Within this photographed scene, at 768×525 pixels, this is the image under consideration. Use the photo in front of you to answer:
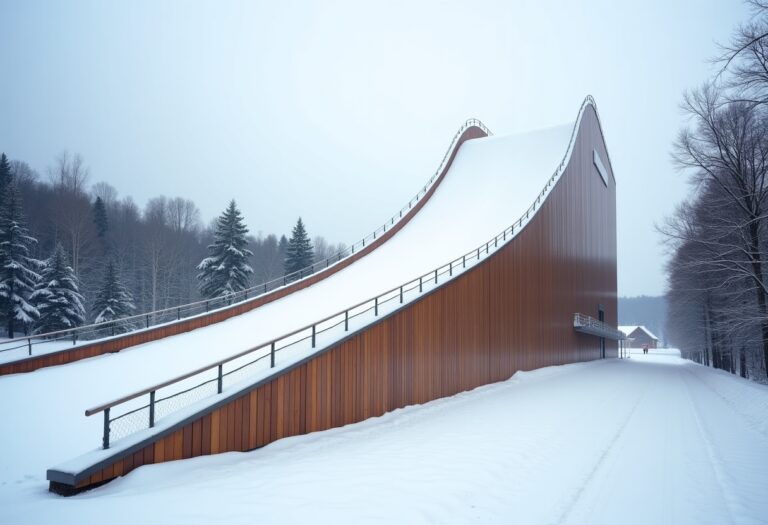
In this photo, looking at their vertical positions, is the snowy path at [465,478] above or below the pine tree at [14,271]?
below

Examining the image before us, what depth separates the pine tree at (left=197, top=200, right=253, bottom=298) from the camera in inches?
Result: 1245

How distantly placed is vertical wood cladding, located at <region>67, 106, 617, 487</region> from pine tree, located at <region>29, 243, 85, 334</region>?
22160mm

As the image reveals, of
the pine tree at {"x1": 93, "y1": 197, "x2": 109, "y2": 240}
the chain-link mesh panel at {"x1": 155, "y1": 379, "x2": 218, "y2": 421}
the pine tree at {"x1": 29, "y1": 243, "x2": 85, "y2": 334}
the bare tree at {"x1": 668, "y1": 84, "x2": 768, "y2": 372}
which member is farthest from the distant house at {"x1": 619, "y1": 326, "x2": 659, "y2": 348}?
the chain-link mesh panel at {"x1": 155, "y1": 379, "x2": 218, "y2": 421}

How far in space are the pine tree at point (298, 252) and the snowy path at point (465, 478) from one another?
30.2 meters

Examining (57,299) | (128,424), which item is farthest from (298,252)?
(128,424)

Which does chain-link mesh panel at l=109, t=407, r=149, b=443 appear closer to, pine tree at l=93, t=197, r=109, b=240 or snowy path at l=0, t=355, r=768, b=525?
snowy path at l=0, t=355, r=768, b=525

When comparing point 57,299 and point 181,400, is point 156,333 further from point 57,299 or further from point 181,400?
point 57,299

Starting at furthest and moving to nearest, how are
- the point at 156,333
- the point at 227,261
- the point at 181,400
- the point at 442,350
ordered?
the point at 227,261, the point at 156,333, the point at 442,350, the point at 181,400

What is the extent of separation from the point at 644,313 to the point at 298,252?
177 metres

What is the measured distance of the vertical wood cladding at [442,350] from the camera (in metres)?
7.45

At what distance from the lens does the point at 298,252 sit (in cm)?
3997

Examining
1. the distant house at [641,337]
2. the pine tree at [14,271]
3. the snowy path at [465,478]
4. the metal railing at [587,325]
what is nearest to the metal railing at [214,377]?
the snowy path at [465,478]

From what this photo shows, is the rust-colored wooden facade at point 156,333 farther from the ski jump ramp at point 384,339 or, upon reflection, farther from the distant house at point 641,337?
the distant house at point 641,337

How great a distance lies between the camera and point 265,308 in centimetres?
1648
